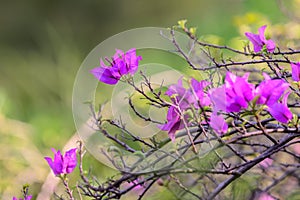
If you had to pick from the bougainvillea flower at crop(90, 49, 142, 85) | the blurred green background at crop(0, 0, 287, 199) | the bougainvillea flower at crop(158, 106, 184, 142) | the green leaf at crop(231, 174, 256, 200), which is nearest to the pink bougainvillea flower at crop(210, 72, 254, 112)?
the bougainvillea flower at crop(158, 106, 184, 142)

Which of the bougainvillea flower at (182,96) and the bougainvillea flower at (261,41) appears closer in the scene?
the bougainvillea flower at (182,96)

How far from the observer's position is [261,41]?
1012mm

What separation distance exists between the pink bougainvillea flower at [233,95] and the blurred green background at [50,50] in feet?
3.47

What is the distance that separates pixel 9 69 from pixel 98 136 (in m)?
1.97

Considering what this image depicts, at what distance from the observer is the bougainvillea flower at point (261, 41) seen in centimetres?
100

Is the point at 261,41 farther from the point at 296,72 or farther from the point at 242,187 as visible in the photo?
the point at 242,187

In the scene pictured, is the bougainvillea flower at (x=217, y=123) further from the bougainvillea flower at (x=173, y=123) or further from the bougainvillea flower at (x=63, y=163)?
the bougainvillea flower at (x=63, y=163)

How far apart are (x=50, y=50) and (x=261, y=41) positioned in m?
3.30

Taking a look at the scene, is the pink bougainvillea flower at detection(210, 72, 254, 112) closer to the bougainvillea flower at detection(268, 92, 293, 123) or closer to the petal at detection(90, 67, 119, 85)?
the bougainvillea flower at detection(268, 92, 293, 123)

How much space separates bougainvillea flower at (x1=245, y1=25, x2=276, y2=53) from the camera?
996 mm

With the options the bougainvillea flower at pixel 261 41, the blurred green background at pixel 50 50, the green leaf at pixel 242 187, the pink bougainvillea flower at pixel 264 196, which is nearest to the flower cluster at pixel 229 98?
the bougainvillea flower at pixel 261 41

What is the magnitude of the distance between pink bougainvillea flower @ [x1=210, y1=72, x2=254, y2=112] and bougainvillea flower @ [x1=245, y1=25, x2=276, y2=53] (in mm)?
256

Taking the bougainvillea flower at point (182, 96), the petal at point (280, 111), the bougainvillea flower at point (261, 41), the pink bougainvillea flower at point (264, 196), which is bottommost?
the petal at point (280, 111)

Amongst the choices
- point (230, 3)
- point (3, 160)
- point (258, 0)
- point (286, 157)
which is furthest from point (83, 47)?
point (286, 157)
